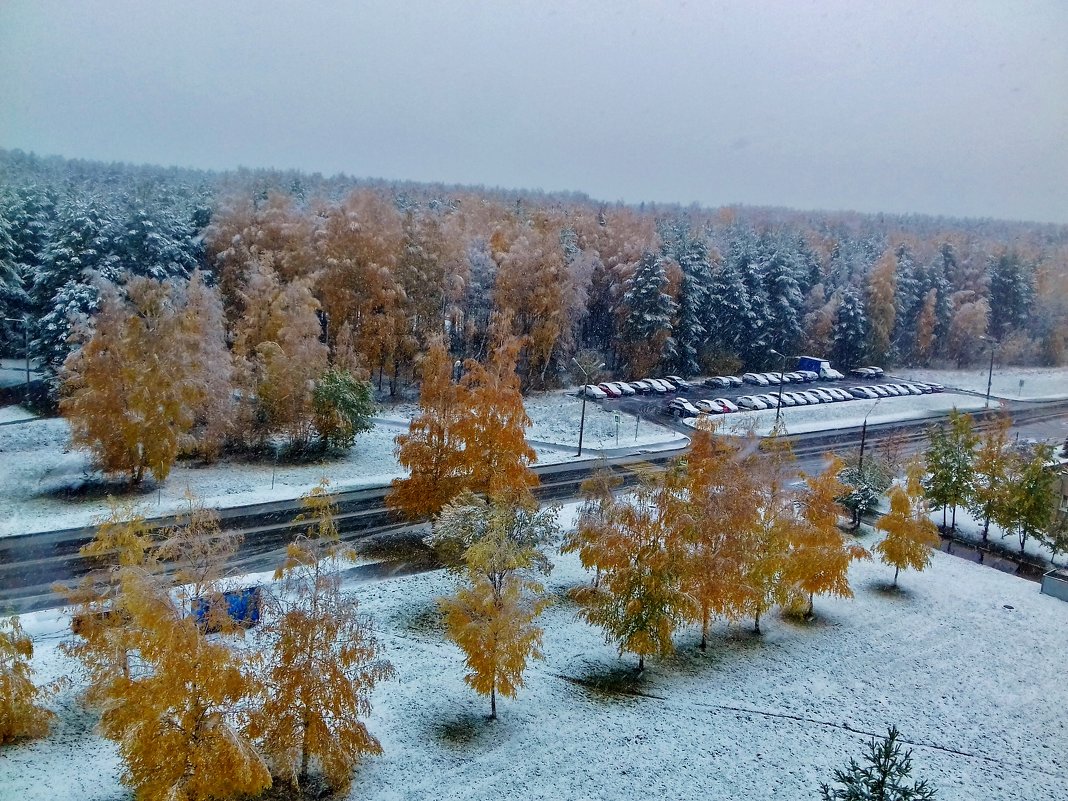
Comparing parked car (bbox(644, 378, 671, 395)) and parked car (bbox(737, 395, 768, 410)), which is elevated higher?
parked car (bbox(644, 378, 671, 395))

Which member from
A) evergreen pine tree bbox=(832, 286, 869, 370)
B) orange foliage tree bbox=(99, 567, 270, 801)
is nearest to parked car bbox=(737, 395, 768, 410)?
evergreen pine tree bbox=(832, 286, 869, 370)

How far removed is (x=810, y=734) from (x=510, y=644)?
3.45m

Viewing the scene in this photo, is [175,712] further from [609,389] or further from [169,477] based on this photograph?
[609,389]

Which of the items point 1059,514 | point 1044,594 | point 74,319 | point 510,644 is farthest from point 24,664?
point 1059,514

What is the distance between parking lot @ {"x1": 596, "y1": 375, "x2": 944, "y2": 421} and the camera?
22.6m

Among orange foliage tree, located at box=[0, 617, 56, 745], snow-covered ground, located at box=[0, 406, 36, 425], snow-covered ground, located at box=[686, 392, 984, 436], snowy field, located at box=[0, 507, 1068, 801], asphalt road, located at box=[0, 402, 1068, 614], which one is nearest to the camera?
orange foliage tree, located at box=[0, 617, 56, 745]

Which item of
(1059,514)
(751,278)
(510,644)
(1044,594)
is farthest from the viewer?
(751,278)

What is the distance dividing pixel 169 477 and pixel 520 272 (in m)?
12.2

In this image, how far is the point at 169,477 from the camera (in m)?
15.2

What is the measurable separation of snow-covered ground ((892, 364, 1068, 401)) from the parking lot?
56.0 inches

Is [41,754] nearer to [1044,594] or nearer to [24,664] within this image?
[24,664]

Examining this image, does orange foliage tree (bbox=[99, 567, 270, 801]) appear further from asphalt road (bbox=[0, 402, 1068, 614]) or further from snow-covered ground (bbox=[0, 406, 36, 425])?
snow-covered ground (bbox=[0, 406, 36, 425])

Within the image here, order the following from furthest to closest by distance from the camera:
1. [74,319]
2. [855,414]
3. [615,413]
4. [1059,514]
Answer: [855,414] → [615,413] → [74,319] → [1059,514]

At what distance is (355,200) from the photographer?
23.0 metres
